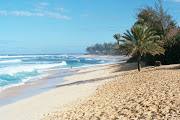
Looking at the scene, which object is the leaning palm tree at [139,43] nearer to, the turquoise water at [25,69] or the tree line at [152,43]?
the tree line at [152,43]

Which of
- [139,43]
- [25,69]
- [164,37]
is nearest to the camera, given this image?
[139,43]

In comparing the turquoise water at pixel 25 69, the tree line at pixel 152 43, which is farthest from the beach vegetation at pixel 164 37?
the turquoise water at pixel 25 69

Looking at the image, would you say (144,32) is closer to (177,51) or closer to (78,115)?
(177,51)

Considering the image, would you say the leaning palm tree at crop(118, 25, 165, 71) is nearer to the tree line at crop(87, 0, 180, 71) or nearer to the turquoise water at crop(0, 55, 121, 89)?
the tree line at crop(87, 0, 180, 71)

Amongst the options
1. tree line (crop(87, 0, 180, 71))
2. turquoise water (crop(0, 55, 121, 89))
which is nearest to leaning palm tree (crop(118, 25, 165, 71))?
tree line (crop(87, 0, 180, 71))

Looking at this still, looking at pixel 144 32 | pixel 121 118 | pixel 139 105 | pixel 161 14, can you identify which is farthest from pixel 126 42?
pixel 161 14

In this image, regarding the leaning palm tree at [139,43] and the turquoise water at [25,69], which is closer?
the leaning palm tree at [139,43]

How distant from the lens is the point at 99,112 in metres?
6.42

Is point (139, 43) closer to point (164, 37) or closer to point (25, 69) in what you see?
point (164, 37)

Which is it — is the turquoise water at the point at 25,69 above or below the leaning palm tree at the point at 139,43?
below

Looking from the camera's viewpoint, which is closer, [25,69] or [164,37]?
[164,37]

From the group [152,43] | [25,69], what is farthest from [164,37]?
[25,69]

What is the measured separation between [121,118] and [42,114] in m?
4.12

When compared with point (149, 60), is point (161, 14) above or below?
above
